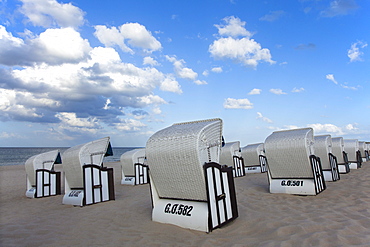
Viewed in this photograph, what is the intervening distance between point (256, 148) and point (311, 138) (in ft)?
29.7

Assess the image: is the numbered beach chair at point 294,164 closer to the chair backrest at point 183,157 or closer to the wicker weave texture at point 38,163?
the chair backrest at point 183,157

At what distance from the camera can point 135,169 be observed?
13.3m

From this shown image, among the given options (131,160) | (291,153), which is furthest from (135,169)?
(291,153)

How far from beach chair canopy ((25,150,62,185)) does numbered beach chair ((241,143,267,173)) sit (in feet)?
40.6

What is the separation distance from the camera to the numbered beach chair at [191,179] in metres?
4.75

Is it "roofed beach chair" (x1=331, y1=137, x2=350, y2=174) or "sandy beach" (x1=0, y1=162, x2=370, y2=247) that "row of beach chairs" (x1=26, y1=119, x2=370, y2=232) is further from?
"sandy beach" (x1=0, y1=162, x2=370, y2=247)

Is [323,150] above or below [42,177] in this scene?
above

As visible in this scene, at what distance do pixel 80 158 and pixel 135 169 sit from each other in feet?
17.3

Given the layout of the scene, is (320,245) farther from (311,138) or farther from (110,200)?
(110,200)

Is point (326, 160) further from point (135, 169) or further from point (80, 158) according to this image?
point (80, 158)

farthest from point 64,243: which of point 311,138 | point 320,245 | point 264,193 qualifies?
point 311,138

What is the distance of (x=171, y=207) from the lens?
17.4ft

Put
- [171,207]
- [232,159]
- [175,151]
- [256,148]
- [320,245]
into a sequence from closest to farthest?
[320,245] < [175,151] < [171,207] < [232,159] < [256,148]

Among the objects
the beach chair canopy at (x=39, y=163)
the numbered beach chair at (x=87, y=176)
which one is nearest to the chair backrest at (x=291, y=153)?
the numbered beach chair at (x=87, y=176)
